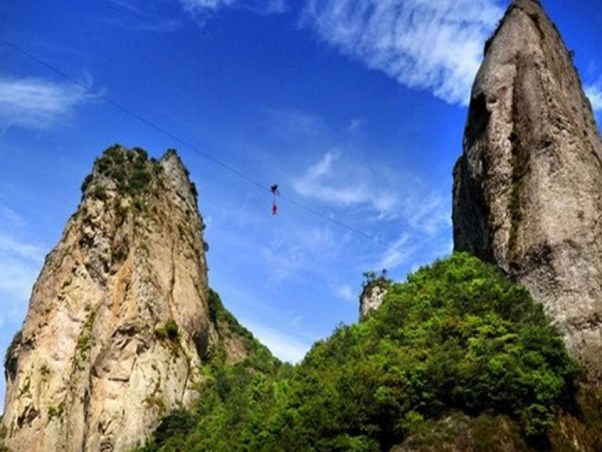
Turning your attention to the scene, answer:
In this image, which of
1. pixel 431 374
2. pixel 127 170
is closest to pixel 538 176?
pixel 431 374

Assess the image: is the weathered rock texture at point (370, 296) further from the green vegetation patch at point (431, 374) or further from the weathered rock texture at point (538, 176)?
the green vegetation patch at point (431, 374)

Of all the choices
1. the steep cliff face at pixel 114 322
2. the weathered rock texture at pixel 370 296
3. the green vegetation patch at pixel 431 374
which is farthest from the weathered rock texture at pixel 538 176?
the steep cliff face at pixel 114 322

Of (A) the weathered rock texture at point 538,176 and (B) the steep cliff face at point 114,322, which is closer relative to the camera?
(A) the weathered rock texture at point 538,176

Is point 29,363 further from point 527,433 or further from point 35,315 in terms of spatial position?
point 527,433

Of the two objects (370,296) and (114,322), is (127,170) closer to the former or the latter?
Answer: (114,322)

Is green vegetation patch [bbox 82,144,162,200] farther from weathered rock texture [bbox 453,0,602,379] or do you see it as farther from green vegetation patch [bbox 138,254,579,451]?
green vegetation patch [bbox 138,254,579,451]

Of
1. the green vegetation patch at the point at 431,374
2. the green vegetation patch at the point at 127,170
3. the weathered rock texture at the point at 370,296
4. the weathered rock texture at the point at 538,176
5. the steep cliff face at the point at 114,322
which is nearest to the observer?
the green vegetation patch at the point at 431,374

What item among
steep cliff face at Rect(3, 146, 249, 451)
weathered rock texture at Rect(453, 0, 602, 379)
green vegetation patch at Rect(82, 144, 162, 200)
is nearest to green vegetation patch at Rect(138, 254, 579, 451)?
weathered rock texture at Rect(453, 0, 602, 379)
